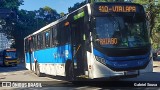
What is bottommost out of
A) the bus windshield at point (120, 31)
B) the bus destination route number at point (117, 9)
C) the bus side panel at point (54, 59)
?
the bus side panel at point (54, 59)

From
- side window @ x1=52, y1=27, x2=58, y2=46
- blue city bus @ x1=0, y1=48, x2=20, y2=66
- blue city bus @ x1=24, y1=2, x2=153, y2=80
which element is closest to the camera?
blue city bus @ x1=24, y1=2, x2=153, y2=80

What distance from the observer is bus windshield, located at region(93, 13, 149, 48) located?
12.0 meters

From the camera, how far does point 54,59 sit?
57.6 ft

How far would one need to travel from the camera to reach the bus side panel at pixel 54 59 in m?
15.4

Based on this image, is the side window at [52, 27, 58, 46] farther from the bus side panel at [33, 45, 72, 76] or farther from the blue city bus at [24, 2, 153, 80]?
the blue city bus at [24, 2, 153, 80]

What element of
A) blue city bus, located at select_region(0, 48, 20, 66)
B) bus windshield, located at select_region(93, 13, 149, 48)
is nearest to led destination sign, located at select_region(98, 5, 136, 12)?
bus windshield, located at select_region(93, 13, 149, 48)

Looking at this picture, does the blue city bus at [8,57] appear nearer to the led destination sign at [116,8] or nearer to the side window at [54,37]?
the side window at [54,37]

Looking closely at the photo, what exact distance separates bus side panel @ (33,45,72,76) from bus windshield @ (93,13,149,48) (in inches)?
116

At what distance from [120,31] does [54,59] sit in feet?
20.7

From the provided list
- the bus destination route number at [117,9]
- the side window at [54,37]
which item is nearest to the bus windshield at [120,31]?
the bus destination route number at [117,9]

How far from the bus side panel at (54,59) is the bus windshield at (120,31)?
2.95m

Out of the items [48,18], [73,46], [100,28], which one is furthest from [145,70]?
[48,18]

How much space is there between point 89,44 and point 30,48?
47.5 ft

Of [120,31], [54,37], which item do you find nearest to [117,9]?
[120,31]
